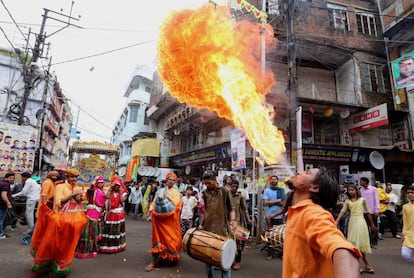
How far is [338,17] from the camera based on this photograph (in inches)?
632

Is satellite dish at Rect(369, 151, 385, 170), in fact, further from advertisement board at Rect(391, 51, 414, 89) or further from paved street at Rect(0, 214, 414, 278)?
paved street at Rect(0, 214, 414, 278)

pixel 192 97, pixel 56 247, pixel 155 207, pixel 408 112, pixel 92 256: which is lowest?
pixel 92 256

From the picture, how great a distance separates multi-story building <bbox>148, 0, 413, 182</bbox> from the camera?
1354 cm

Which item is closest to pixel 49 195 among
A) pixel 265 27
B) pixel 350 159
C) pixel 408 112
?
pixel 265 27

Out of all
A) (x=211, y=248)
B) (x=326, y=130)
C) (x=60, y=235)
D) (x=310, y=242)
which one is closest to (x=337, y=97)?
(x=326, y=130)

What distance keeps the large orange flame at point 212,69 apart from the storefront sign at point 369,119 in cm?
769

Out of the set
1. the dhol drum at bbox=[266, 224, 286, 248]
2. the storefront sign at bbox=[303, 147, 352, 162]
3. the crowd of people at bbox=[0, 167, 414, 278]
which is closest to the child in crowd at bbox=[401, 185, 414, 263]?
the crowd of people at bbox=[0, 167, 414, 278]

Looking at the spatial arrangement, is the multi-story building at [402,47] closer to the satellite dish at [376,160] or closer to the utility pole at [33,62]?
the satellite dish at [376,160]

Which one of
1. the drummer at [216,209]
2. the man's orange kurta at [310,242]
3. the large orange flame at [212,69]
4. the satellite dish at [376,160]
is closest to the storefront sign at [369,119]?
the satellite dish at [376,160]

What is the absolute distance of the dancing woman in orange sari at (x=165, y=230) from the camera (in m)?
5.33

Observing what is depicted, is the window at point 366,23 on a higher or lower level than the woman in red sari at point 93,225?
higher

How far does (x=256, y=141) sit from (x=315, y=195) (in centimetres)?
586

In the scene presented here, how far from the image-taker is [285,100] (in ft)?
44.3

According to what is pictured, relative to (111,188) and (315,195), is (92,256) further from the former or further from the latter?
(315,195)
